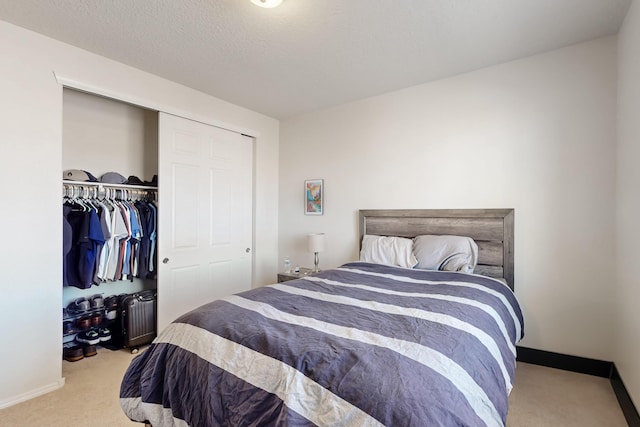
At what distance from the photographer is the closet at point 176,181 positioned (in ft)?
9.82

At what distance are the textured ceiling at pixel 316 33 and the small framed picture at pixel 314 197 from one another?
1254 millimetres

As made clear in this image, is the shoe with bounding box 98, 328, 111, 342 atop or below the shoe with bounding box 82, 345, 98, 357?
atop

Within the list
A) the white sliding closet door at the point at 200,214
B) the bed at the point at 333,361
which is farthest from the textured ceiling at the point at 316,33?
the bed at the point at 333,361

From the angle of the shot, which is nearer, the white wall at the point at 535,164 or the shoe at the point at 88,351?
the white wall at the point at 535,164

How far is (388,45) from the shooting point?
2.40 m

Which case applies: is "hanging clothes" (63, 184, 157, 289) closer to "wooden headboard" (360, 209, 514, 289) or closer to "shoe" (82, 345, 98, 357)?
→ "shoe" (82, 345, 98, 357)

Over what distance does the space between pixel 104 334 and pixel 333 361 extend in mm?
2766

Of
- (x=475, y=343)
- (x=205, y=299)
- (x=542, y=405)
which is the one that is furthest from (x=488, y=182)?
(x=205, y=299)

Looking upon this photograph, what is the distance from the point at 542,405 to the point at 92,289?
12.5ft

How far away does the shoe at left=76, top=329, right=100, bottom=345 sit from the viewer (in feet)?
9.11

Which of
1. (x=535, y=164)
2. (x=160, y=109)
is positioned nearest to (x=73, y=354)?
(x=160, y=109)

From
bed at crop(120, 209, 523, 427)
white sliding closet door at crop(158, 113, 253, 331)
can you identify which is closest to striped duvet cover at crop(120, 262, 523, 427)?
bed at crop(120, 209, 523, 427)

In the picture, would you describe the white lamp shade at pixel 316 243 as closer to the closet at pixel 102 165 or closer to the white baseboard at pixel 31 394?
the closet at pixel 102 165

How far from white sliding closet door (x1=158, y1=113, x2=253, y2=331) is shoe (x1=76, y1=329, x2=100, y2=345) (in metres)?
0.51
